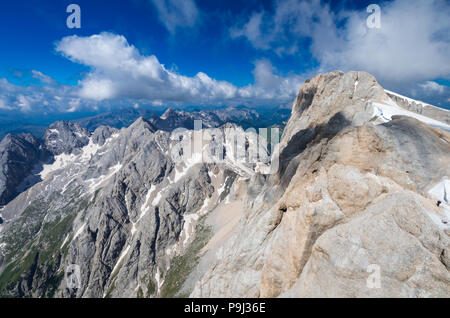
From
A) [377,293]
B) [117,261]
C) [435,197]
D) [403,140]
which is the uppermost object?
[403,140]

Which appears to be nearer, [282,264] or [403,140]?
[282,264]

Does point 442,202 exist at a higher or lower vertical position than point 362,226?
higher

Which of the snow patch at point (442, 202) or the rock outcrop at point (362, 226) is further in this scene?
the snow patch at point (442, 202)

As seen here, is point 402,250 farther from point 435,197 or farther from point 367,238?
point 435,197

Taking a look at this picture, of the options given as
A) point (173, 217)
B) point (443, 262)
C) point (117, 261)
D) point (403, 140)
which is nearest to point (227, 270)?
point (443, 262)

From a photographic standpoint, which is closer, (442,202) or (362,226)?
(362,226)

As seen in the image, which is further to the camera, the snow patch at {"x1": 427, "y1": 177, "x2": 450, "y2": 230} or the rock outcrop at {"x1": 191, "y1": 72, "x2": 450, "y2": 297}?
the snow patch at {"x1": 427, "y1": 177, "x2": 450, "y2": 230}
